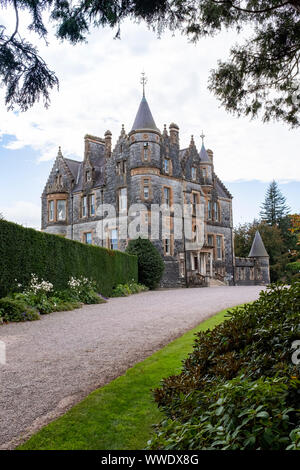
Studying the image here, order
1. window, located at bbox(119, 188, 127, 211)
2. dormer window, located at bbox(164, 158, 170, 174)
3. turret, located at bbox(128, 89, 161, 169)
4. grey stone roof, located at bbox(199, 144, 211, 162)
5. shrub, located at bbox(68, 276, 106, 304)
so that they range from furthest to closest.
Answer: grey stone roof, located at bbox(199, 144, 211, 162), dormer window, located at bbox(164, 158, 170, 174), window, located at bbox(119, 188, 127, 211), turret, located at bbox(128, 89, 161, 169), shrub, located at bbox(68, 276, 106, 304)

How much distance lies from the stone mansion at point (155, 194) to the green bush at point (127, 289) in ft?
16.4

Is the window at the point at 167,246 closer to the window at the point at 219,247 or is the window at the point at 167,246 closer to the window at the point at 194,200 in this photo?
the window at the point at 194,200

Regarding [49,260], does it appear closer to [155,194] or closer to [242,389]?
[242,389]

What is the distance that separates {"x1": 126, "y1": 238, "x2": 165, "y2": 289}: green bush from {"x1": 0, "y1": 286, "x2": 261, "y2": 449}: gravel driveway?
13.6 meters

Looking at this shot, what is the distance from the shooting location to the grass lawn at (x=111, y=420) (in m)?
3.23

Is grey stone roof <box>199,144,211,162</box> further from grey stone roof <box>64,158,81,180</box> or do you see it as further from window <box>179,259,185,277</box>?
grey stone roof <box>64,158,81,180</box>

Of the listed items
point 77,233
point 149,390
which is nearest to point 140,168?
point 77,233

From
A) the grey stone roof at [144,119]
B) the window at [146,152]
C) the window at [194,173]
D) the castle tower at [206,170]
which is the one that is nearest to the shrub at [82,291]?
the window at [146,152]

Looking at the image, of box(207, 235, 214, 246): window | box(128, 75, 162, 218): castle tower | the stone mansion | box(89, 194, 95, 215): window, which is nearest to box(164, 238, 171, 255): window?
the stone mansion

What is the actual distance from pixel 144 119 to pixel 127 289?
46.0 feet

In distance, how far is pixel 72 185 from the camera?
115 ft

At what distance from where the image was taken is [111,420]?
3693 mm

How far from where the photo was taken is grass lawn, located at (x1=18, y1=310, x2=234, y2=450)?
3.23 metres
